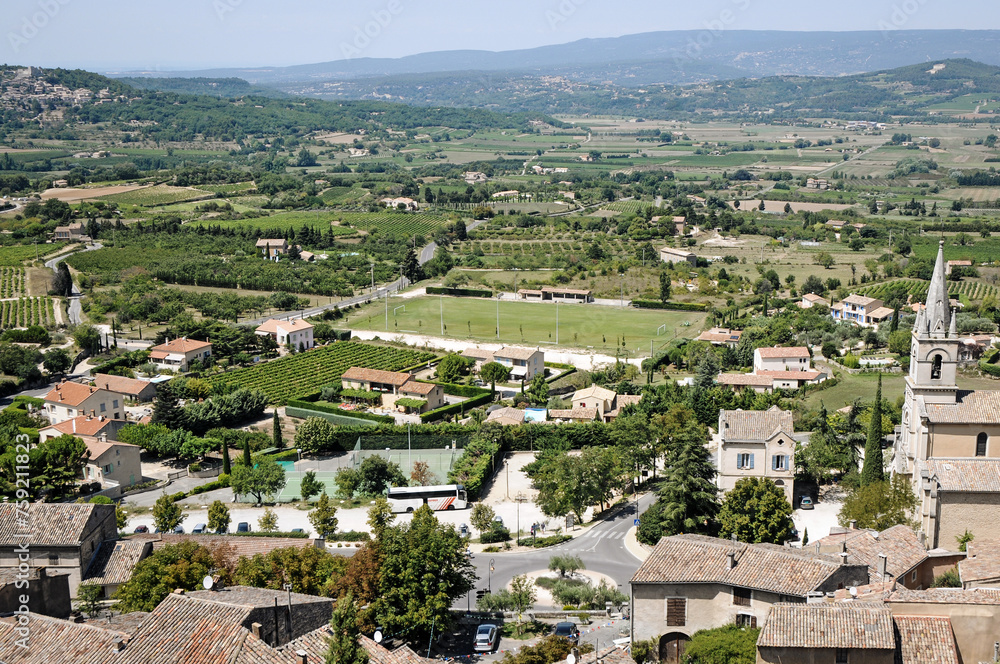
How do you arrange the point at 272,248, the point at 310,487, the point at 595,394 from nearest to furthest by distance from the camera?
the point at 310,487 → the point at 595,394 → the point at 272,248

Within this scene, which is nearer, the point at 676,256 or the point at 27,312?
the point at 27,312

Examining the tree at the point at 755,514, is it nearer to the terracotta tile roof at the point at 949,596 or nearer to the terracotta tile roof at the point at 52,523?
the terracotta tile roof at the point at 949,596

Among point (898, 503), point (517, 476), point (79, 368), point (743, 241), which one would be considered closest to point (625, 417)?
point (517, 476)

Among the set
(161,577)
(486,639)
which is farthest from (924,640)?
(161,577)

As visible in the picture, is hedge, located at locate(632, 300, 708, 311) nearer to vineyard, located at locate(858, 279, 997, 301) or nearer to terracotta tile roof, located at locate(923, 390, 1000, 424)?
vineyard, located at locate(858, 279, 997, 301)

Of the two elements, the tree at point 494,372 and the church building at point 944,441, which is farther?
the tree at point 494,372

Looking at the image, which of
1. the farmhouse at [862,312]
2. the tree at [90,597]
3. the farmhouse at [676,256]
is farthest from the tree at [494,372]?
the farmhouse at [676,256]

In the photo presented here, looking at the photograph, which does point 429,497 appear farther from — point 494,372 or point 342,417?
point 494,372
